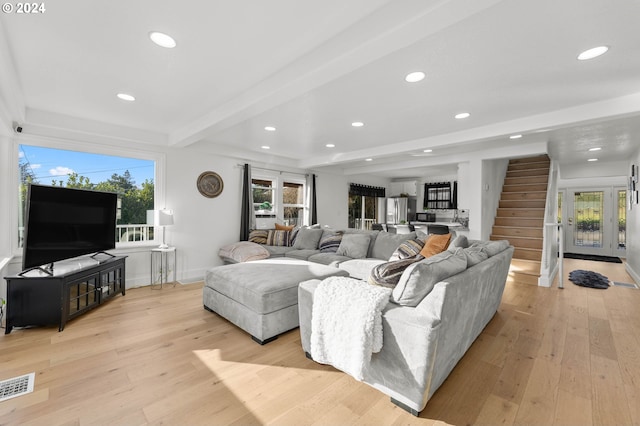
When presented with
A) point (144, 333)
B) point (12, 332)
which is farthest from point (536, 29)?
point (12, 332)

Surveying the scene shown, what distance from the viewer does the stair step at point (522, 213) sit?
6258mm

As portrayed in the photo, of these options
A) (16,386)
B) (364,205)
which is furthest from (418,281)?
(364,205)

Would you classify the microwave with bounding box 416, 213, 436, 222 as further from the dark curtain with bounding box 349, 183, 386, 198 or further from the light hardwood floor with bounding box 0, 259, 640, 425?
the light hardwood floor with bounding box 0, 259, 640, 425

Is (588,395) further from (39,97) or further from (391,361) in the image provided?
(39,97)

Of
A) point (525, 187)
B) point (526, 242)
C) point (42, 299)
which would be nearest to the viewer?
point (42, 299)

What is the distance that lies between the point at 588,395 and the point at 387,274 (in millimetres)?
1500

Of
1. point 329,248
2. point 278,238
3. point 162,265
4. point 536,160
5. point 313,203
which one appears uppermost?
point 536,160

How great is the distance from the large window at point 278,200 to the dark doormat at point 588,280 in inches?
209

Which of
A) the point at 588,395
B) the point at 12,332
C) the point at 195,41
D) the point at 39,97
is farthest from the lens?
the point at 39,97

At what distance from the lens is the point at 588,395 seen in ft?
6.32

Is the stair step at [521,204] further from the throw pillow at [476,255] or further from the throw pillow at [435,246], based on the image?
the throw pillow at [476,255]

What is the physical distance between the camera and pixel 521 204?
264 inches

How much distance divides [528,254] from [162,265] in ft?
22.2

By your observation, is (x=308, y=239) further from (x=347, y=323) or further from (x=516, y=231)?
(x=516, y=231)
